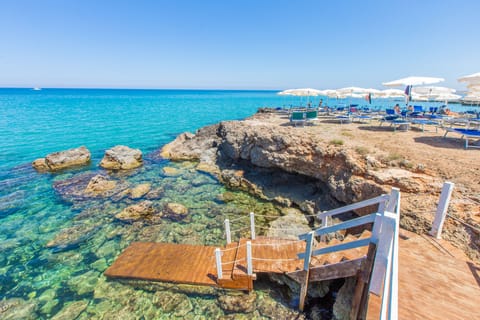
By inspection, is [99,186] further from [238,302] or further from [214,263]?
[238,302]

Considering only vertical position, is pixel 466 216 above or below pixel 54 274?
above

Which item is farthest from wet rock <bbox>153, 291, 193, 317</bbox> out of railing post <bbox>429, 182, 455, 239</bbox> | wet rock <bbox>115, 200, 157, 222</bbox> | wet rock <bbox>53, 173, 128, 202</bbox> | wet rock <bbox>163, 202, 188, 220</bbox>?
wet rock <bbox>53, 173, 128, 202</bbox>

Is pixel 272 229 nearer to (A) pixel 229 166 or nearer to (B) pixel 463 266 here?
(B) pixel 463 266

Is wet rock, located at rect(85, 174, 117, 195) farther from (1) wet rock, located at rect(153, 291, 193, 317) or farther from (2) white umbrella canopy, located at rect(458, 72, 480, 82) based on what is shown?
(2) white umbrella canopy, located at rect(458, 72, 480, 82)

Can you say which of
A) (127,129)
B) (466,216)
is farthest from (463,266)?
(127,129)

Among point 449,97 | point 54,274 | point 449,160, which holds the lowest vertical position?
point 54,274

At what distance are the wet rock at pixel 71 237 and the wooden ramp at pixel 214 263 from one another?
2.72m

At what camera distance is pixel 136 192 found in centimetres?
1262

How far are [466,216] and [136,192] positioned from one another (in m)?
13.9

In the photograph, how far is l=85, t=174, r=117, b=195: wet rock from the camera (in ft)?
42.0

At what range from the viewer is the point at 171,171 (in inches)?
633

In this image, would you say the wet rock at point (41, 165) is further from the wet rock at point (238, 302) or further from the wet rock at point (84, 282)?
the wet rock at point (238, 302)

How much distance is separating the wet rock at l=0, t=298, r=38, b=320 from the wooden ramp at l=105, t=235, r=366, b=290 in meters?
2.02

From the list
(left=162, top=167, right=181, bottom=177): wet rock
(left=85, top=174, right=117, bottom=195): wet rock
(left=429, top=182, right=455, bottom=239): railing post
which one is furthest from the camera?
(left=162, top=167, right=181, bottom=177): wet rock
